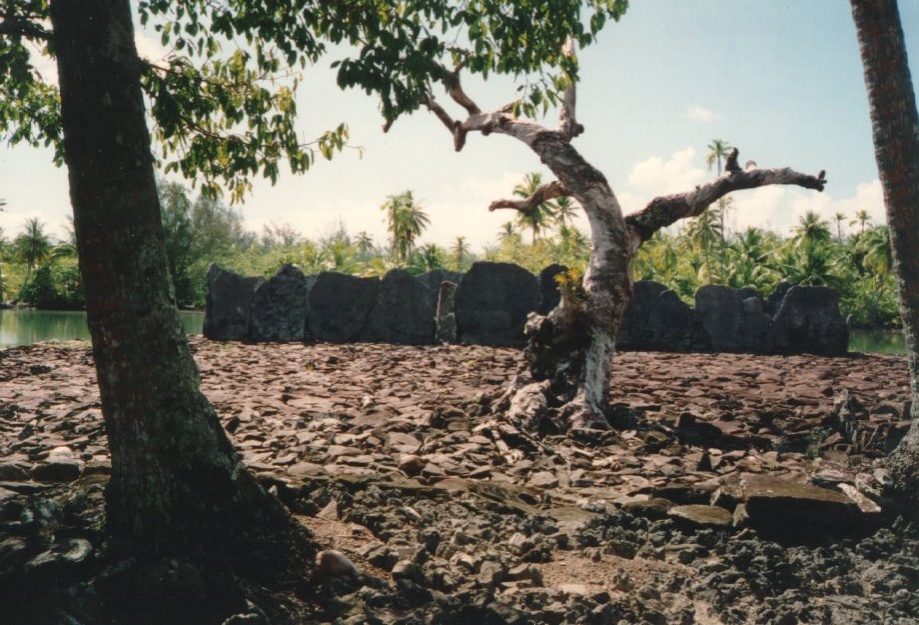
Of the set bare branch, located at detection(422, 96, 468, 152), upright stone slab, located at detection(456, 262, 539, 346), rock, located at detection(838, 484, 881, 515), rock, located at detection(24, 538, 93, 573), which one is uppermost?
bare branch, located at detection(422, 96, 468, 152)

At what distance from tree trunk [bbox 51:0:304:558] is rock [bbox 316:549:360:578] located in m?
0.33

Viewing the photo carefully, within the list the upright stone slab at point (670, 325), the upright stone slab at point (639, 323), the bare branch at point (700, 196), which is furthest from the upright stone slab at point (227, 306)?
the bare branch at point (700, 196)

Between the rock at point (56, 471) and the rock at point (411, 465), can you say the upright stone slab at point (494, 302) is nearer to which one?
the rock at point (411, 465)

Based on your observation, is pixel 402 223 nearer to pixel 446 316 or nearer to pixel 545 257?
pixel 545 257

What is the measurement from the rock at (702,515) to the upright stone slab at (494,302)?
8.97 metres

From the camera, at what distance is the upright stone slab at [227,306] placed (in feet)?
45.4

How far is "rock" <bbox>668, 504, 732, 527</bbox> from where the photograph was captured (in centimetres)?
386

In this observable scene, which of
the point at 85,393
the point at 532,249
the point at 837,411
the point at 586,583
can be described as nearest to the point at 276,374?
the point at 85,393

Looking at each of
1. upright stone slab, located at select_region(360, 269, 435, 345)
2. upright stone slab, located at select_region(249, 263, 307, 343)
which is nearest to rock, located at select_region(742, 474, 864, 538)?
upright stone slab, located at select_region(360, 269, 435, 345)

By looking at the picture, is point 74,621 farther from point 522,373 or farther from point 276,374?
point 276,374

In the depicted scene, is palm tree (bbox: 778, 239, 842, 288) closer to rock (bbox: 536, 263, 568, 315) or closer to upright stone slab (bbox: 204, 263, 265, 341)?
rock (bbox: 536, 263, 568, 315)

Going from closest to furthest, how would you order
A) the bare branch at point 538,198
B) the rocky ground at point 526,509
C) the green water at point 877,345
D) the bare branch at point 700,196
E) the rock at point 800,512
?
the rocky ground at point 526,509
the rock at point 800,512
the bare branch at point 700,196
the bare branch at point 538,198
the green water at point 877,345

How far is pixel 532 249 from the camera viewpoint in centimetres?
4541

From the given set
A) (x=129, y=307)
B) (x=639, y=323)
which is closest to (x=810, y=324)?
(x=639, y=323)
